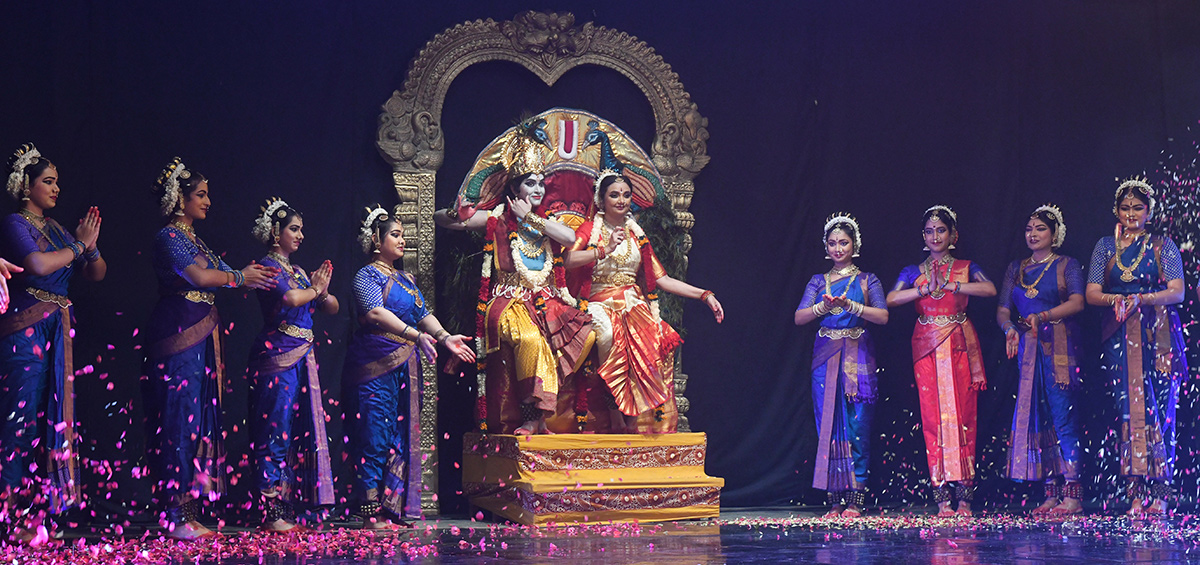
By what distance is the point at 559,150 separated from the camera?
6004 mm

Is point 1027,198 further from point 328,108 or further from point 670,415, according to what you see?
point 328,108

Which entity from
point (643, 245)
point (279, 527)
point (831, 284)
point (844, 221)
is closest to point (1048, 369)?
point (831, 284)

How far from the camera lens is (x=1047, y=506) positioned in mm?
5914

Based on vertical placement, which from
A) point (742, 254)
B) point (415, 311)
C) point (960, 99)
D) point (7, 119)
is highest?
point (960, 99)

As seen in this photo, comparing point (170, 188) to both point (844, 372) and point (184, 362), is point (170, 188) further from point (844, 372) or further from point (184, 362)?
point (844, 372)

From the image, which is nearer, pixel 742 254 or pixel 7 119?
pixel 7 119

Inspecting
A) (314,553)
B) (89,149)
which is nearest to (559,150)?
(89,149)

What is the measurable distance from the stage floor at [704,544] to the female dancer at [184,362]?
235 mm

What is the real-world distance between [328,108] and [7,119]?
1445mm

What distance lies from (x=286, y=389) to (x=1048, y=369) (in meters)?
3.79

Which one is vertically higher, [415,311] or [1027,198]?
[1027,198]

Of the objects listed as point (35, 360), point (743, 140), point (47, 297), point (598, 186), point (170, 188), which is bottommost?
point (35, 360)

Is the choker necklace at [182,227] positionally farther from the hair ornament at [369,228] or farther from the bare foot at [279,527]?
the bare foot at [279,527]

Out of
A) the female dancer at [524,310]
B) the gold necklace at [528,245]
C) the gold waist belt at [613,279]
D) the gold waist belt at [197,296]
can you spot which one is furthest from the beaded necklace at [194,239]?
the gold waist belt at [613,279]
